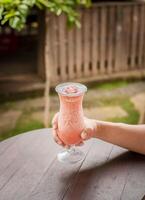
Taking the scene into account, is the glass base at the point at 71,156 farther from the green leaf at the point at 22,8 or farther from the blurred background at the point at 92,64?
the blurred background at the point at 92,64

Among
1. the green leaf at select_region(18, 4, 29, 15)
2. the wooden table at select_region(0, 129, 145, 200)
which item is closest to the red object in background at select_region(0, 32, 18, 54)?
the green leaf at select_region(18, 4, 29, 15)

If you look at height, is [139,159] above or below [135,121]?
above

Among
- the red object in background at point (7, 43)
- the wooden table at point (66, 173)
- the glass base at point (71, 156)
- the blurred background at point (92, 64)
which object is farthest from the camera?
the red object in background at point (7, 43)

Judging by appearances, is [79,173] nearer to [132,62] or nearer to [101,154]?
[101,154]

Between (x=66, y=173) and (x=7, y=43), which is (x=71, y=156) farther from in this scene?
(x=7, y=43)

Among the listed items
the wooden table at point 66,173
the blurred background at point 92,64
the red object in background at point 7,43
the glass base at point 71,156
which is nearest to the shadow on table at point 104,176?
the wooden table at point 66,173

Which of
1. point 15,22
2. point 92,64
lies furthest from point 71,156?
point 92,64

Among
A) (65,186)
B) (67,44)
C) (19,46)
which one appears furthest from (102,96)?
(65,186)
